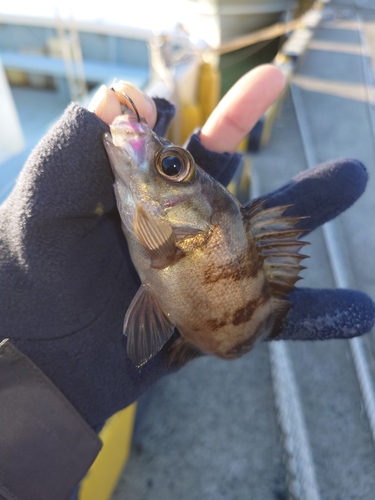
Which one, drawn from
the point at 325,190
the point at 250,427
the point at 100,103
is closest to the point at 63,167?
the point at 100,103

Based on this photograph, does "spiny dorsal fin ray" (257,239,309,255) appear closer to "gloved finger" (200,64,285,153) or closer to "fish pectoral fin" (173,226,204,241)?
"fish pectoral fin" (173,226,204,241)

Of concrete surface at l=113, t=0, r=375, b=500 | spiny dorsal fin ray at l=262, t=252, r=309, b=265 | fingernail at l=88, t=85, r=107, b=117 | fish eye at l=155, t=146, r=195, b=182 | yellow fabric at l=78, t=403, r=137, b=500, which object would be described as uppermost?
fingernail at l=88, t=85, r=107, b=117

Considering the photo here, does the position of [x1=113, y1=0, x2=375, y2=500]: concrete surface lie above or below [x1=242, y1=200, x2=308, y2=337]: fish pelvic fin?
below

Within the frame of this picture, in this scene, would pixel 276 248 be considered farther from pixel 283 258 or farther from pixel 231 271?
pixel 231 271

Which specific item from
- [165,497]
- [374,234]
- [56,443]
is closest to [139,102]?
[56,443]

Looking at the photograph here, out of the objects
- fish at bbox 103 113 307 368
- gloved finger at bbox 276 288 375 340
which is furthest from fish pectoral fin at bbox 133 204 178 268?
gloved finger at bbox 276 288 375 340

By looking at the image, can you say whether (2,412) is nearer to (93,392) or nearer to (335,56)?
(93,392)
